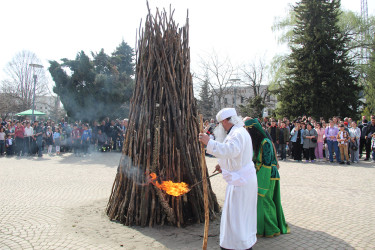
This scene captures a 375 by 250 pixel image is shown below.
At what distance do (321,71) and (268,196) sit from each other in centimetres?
1934

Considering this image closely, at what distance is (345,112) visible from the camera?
21250mm

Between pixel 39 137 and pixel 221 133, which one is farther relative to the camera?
pixel 39 137

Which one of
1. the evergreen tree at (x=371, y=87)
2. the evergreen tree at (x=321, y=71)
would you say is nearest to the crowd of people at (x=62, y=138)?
the evergreen tree at (x=321, y=71)

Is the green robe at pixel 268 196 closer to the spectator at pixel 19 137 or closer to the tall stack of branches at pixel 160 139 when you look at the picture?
the tall stack of branches at pixel 160 139

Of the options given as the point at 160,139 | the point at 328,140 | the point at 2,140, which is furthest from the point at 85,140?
the point at 328,140

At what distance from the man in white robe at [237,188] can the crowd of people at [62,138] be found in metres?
12.1

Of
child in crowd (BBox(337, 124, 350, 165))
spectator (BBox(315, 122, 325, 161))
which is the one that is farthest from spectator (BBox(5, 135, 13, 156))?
child in crowd (BBox(337, 124, 350, 165))

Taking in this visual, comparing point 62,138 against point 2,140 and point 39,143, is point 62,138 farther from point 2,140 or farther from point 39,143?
point 2,140

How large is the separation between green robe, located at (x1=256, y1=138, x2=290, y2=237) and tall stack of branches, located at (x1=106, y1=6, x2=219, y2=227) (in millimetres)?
946

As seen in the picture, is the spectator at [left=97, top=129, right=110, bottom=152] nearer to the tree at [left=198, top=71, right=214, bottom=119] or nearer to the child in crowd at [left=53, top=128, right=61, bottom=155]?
the child in crowd at [left=53, top=128, right=61, bottom=155]

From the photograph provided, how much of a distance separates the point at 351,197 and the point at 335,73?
17557mm

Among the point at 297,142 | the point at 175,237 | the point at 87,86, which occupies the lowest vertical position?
the point at 175,237

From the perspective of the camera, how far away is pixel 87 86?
16844mm

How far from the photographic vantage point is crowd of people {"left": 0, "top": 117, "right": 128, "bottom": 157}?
15.2 meters
